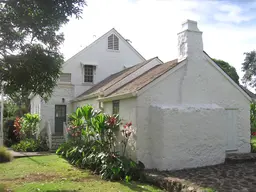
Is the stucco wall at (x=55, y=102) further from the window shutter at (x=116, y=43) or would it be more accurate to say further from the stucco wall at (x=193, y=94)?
the stucco wall at (x=193, y=94)

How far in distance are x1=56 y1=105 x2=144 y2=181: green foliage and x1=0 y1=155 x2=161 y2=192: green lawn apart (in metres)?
0.44

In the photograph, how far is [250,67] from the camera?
48312 mm

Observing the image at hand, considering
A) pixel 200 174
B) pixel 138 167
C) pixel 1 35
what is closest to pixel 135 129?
pixel 138 167

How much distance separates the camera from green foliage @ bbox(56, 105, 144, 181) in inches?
384

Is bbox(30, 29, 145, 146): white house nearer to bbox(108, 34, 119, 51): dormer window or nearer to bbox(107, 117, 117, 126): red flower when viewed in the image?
bbox(108, 34, 119, 51): dormer window

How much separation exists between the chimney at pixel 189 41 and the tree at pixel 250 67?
40.2 meters

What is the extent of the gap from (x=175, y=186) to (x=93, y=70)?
1513cm

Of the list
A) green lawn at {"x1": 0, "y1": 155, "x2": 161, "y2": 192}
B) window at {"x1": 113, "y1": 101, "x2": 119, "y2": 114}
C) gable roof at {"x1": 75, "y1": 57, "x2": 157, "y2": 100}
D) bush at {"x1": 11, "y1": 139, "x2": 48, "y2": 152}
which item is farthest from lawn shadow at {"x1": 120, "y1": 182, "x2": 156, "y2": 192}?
bush at {"x1": 11, "y1": 139, "x2": 48, "y2": 152}

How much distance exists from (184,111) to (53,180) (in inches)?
214

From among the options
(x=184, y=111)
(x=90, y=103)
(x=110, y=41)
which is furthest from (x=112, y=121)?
(x=110, y=41)

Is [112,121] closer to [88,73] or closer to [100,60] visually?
[88,73]

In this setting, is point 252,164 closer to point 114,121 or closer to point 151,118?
point 151,118

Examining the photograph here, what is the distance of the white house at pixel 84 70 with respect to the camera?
20484 millimetres

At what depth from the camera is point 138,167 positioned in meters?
10.0
